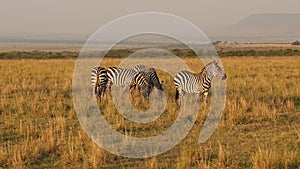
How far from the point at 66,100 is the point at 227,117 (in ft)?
18.5

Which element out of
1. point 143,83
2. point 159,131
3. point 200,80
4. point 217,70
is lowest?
point 159,131

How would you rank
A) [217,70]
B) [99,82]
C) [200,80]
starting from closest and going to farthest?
[217,70] < [200,80] < [99,82]

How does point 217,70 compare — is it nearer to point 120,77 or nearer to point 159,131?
point 159,131

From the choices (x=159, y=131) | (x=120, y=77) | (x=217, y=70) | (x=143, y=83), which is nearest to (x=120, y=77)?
(x=120, y=77)

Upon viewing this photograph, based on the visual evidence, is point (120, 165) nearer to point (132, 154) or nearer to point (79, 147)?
point (132, 154)

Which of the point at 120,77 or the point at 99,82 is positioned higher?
the point at 120,77

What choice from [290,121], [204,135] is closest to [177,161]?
[204,135]

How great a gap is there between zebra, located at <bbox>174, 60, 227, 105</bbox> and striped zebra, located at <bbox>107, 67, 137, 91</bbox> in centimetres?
194

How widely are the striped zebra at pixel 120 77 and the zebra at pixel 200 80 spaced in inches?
76.2

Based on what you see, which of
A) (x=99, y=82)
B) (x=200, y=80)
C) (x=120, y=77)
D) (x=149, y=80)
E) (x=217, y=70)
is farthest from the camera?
(x=120, y=77)

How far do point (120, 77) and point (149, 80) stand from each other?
138 cm

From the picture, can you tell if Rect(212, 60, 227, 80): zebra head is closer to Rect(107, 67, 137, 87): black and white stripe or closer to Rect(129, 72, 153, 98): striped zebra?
Rect(129, 72, 153, 98): striped zebra

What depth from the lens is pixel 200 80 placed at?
11266 millimetres

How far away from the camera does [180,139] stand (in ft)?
25.1
